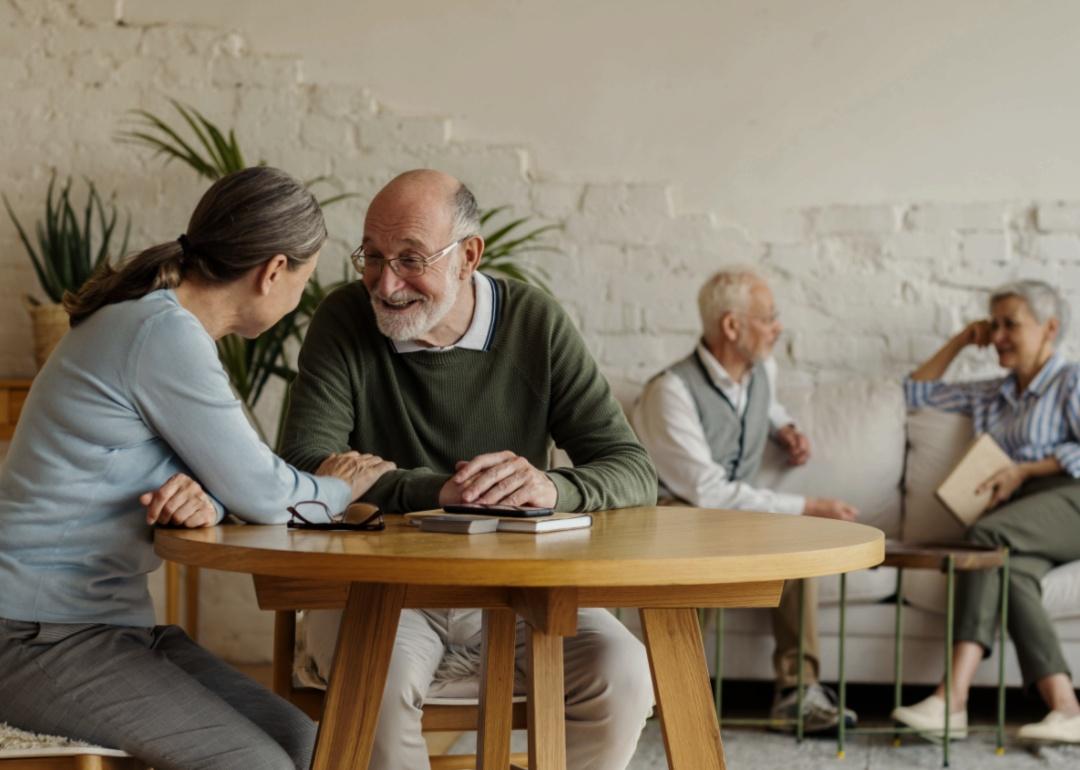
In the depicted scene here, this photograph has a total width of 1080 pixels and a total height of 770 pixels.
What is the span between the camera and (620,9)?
439 centimetres

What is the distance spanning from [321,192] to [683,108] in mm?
1203

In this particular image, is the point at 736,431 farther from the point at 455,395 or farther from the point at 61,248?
the point at 61,248

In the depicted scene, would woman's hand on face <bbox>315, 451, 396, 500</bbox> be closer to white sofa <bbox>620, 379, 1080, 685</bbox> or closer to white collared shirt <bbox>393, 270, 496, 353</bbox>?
white collared shirt <bbox>393, 270, 496, 353</bbox>

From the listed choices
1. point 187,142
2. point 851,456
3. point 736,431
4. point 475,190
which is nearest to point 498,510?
point 736,431

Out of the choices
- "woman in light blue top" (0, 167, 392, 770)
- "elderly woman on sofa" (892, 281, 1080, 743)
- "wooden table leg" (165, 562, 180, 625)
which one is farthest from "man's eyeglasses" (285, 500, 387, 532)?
"wooden table leg" (165, 562, 180, 625)

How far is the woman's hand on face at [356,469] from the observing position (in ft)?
6.46

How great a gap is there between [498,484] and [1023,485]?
2505 mm

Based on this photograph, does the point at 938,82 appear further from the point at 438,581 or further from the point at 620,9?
the point at 438,581

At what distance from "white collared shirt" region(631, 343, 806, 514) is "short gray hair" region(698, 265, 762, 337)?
0.67 feet

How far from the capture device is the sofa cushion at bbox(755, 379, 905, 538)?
159 inches

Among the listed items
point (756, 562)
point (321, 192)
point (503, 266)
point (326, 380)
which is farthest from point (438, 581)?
point (321, 192)

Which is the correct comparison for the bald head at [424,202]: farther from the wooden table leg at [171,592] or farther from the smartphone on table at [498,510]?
the wooden table leg at [171,592]

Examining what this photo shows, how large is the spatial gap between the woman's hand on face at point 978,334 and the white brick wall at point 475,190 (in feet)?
0.58

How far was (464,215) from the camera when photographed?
2.33 metres
